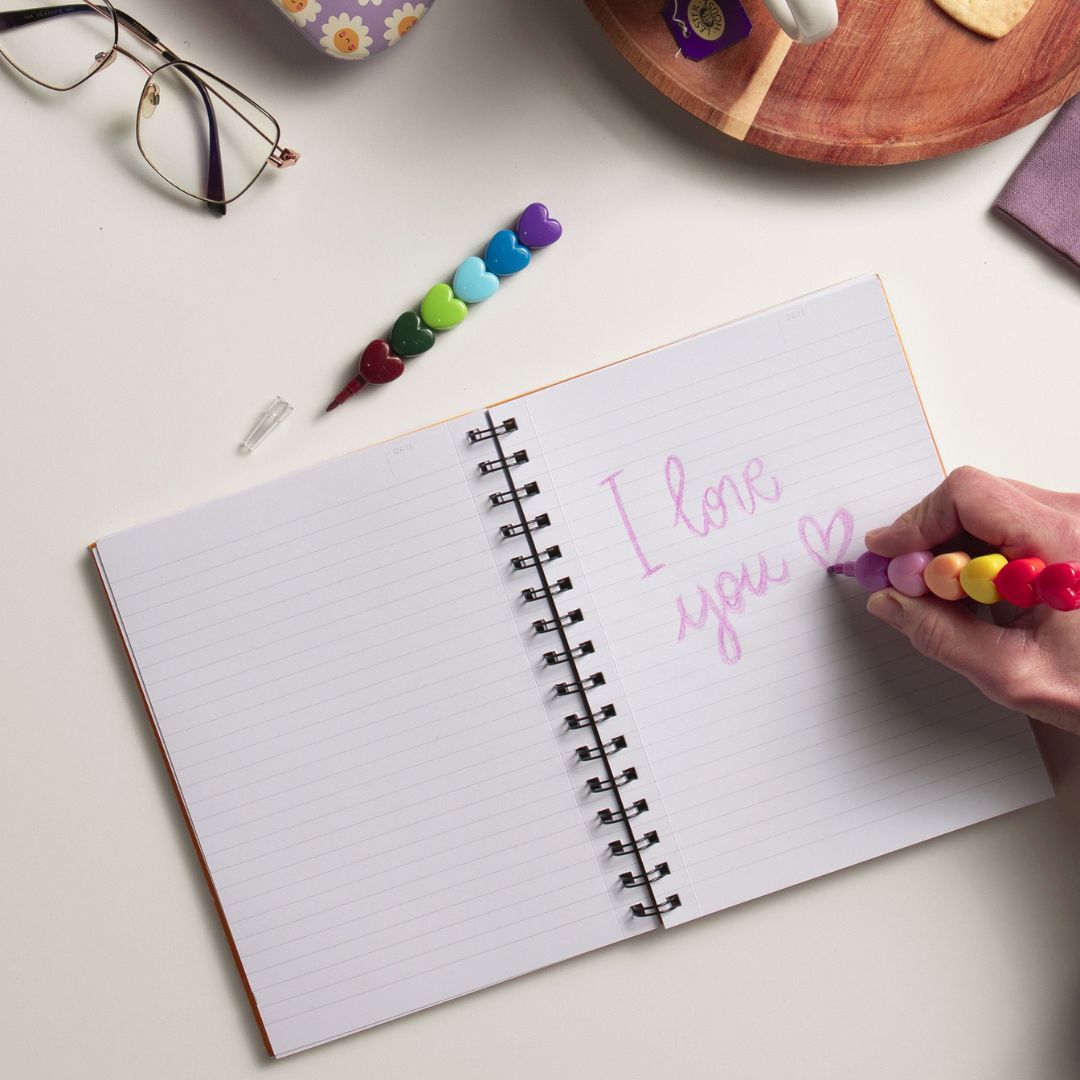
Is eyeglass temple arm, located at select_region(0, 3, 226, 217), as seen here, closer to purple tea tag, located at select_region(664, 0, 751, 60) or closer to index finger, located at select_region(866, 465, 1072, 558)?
purple tea tag, located at select_region(664, 0, 751, 60)

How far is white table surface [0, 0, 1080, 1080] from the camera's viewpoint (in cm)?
80

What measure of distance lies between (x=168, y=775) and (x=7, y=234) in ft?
1.59

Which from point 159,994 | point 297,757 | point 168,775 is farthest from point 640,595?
point 159,994

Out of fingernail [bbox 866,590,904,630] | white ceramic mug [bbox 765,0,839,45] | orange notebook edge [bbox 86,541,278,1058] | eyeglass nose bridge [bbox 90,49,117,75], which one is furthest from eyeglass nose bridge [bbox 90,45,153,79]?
fingernail [bbox 866,590,904,630]

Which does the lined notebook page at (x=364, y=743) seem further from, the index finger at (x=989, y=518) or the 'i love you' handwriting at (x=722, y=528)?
the index finger at (x=989, y=518)

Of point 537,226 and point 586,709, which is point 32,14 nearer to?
point 537,226

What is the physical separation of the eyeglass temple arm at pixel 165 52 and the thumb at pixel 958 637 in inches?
25.6

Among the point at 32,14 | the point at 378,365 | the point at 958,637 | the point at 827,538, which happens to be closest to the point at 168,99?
the point at 32,14

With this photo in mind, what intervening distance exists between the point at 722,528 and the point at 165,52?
614 millimetres

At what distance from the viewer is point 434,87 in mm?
793

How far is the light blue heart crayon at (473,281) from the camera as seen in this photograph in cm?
79

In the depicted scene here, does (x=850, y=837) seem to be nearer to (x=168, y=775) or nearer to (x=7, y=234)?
(x=168, y=775)

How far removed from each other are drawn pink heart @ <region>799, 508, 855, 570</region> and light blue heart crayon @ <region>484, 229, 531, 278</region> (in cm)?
32

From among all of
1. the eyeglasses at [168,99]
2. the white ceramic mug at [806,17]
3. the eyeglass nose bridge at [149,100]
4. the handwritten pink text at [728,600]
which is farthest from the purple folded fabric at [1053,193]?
the eyeglass nose bridge at [149,100]
